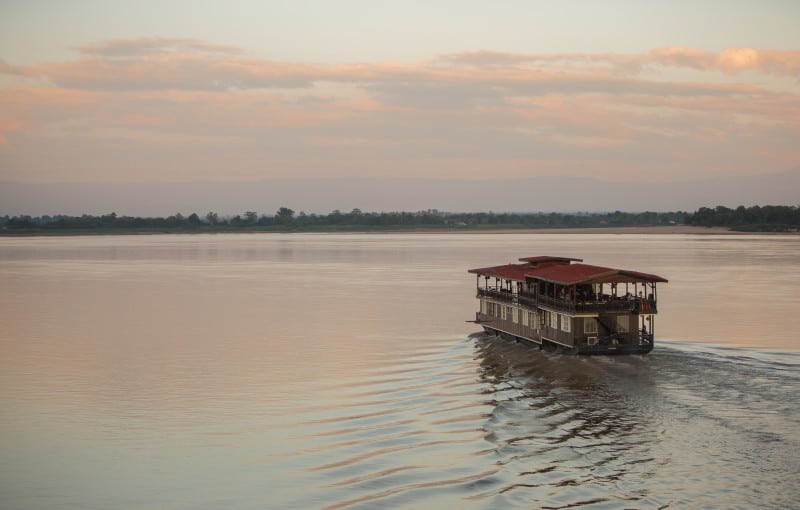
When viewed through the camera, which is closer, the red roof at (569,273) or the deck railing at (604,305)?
the deck railing at (604,305)

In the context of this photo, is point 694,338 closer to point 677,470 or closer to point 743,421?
point 743,421

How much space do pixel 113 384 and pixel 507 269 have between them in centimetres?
2590

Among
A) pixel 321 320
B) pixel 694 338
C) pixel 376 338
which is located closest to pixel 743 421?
pixel 694 338

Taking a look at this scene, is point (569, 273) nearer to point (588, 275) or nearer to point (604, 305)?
point (588, 275)

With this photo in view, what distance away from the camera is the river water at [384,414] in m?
26.2

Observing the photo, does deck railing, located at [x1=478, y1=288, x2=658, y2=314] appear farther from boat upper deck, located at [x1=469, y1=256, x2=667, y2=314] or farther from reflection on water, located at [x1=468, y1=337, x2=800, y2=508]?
reflection on water, located at [x1=468, y1=337, x2=800, y2=508]

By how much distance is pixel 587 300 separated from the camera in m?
47.6

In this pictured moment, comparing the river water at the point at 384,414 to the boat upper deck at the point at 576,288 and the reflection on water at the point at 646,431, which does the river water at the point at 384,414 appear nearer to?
the reflection on water at the point at 646,431

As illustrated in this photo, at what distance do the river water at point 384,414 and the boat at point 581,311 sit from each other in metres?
1.10

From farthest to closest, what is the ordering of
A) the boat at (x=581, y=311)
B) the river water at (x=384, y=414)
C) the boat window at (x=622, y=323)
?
the boat window at (x=622, y=323) < the boat at (x=581, y=311) < the river water at (x=384, y=414)

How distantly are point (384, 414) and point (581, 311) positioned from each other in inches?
619

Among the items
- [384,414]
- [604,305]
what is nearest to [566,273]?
[604,305]

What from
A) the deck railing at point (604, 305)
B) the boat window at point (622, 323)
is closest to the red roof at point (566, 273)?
the deck railing at point (604, 305)

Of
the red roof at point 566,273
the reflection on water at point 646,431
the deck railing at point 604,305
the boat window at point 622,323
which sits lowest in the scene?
the reflection on water at point 646,431
